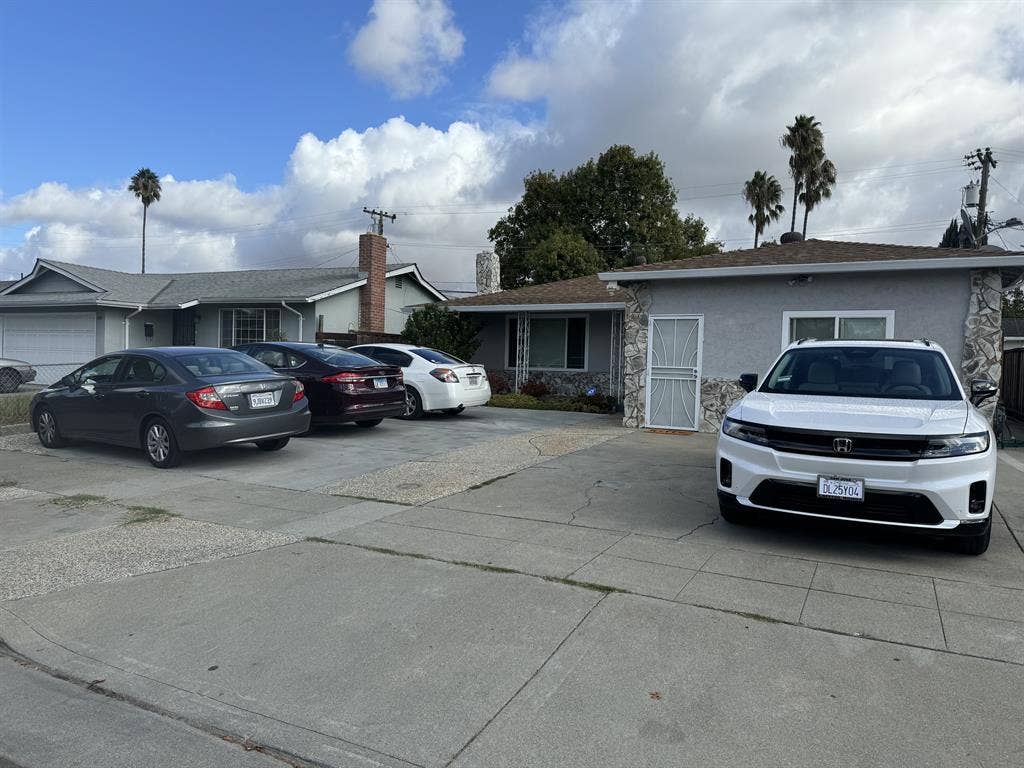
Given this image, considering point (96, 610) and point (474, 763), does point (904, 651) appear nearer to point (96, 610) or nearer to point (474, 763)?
point (474, 763)

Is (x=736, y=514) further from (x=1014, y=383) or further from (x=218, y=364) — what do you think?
(x=1014, y=383)

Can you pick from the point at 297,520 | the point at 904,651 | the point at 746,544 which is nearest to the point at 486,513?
the point at 297,520

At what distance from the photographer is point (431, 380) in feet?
44.4

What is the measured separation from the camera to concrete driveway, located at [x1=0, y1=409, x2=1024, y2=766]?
121 inches

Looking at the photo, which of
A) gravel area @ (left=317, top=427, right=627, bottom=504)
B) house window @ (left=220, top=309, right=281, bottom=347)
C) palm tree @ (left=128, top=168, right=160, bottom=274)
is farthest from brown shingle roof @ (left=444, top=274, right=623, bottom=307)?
palm tree @ (left=128, top=168, right=160, bottom=274)

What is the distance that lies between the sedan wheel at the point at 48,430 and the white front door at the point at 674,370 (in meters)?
9.45

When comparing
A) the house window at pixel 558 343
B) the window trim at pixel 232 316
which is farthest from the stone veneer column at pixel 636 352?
the window trim at pixel 232 316

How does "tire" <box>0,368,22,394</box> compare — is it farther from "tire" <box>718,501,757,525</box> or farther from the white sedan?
"tire" <box>718,501,757,525</box>

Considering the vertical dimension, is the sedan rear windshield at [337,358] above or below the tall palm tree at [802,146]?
below

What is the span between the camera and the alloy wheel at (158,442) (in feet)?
29.0

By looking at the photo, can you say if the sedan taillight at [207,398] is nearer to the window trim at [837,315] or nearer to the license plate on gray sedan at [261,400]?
the license plate on gray sedan at [261,400]

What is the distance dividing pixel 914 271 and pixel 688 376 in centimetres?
388

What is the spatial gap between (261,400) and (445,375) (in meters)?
4.86

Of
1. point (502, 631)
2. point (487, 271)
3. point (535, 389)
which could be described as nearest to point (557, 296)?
point (535, 389)
